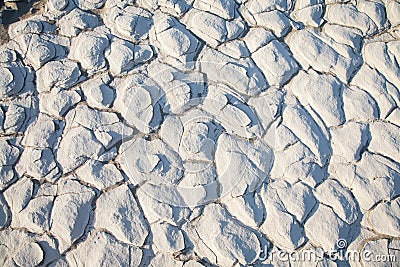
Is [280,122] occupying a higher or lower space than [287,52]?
lower

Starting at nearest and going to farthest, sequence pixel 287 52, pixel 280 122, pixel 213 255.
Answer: pixel 213 255 → pixel 280 122 → pixel 287 52

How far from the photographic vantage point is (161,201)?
1578 mm

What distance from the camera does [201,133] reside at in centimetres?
168

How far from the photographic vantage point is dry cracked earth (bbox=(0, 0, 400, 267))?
153 cm

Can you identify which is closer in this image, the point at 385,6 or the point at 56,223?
the point at 56,223

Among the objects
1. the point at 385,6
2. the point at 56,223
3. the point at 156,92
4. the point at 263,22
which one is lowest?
the point at 56,223

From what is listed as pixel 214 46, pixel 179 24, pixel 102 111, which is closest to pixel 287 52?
pixel 214 46

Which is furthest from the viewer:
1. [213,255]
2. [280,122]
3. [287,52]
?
[287,52]

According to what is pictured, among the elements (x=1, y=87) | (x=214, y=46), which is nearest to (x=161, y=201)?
(x=214, y=46)

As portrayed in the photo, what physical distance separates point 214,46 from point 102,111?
0.59 meters

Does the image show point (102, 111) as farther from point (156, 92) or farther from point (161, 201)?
point (161, 201)

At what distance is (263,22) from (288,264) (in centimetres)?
110

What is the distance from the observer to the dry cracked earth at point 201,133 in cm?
153

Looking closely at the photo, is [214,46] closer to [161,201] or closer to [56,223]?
[161,201]
